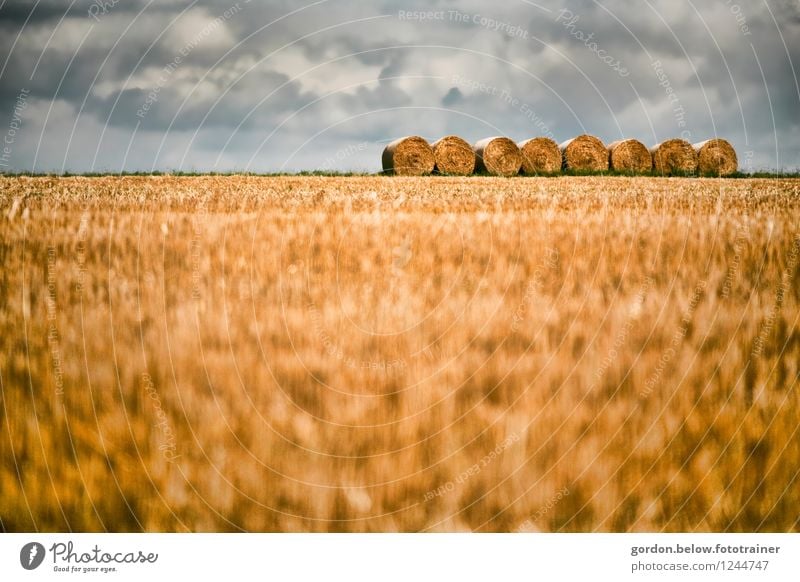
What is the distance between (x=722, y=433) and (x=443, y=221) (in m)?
2.33

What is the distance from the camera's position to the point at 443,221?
13.0 feet

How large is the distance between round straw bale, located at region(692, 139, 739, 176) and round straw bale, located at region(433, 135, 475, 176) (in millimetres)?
8792

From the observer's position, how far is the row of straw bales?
19391mm

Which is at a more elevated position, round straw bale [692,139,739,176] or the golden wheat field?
round straw bale [692,139,739,176]

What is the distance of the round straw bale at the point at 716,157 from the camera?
72.1 feet

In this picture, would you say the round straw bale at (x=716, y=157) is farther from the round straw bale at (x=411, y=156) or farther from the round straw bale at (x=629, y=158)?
the round straw bale at (x=411, y=156)

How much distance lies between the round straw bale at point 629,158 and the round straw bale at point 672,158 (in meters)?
0.43

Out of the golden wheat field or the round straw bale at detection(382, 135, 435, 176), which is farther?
the round straw bale at detection(382, 135, 435, 176)

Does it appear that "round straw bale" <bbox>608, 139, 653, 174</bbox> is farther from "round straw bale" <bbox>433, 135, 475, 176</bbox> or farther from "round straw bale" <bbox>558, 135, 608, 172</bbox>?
"round straw bale" <bbox>433, 135, 475, 176</bbox>

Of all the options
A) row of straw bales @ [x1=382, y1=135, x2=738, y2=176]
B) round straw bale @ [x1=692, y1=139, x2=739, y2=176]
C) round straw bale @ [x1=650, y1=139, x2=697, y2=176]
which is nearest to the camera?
row of straw bales @ [x1=382, y1=135, x2=738, y2=176]

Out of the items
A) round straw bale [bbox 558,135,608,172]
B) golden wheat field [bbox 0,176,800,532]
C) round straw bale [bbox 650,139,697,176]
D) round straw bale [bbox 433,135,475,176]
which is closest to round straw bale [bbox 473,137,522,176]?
round straw bale [bbox 433,135,475,176]

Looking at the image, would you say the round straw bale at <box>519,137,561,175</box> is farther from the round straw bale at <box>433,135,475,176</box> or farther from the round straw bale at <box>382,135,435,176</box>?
the round straw bale at <box>382,135,435,176</box>

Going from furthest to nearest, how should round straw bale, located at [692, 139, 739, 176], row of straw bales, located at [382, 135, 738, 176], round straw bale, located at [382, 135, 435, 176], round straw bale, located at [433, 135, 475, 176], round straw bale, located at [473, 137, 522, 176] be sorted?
round straw bale, located at [692, 139, 739, 176]
round straw bale, located at [473, 137, 522, 176]
round straw bale, located at [433, 135, 475, 176]
row of straw bales, located at [382, 135, 738, 176]
round straw bale, located at [382, 135, 435, 176]

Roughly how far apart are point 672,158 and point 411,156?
10.3m
